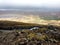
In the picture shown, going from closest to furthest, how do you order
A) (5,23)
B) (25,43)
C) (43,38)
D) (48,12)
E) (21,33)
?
1. (25,43)
2. (43,38)
3. (21,33)
4. (5,23)
5. (48,12)

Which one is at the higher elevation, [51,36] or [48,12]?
[51,36]

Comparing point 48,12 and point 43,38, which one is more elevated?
point 43,38

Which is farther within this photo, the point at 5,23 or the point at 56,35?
the point at 5,23

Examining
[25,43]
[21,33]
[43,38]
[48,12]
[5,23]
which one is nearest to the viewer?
[25,43]

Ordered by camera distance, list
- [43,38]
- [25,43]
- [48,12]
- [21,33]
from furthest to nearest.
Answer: [48,12]
[21,33]
[43,38]
[25,43]

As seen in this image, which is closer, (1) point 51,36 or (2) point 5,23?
(1) point 51,36

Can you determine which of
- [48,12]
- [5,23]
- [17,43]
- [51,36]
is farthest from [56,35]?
[48,12]

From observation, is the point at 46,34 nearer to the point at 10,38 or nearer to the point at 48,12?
the point at 10,38

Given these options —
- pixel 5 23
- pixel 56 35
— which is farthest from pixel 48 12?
pixel 56 35

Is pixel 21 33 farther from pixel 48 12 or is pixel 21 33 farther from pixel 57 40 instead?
pixel 48 12
